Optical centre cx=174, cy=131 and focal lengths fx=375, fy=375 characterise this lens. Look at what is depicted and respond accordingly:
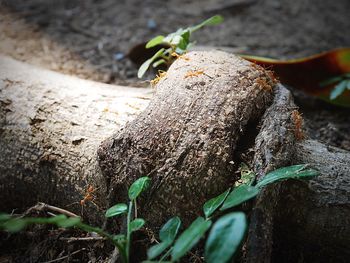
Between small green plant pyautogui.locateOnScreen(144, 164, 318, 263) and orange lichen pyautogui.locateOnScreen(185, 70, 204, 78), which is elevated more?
orange lichen pyautogui.locateOnScreen(185, 70, 204, 78)

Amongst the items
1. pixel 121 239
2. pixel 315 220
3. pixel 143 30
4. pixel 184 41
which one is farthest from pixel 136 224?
pixel 143 30

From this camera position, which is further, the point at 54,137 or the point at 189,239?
the point at 54,137

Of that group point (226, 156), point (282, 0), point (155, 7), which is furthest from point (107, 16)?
point (226, 156)

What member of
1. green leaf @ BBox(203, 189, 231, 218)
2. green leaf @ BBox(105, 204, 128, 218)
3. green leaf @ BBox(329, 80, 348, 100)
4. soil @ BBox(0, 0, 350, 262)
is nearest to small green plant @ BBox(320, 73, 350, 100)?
green leaf @ BBox(329, 80, 348, 100)

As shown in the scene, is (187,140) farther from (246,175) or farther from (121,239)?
(121,239)

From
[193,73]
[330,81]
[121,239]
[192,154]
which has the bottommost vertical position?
[330,81]

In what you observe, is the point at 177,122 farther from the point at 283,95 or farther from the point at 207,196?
the point at 283,95

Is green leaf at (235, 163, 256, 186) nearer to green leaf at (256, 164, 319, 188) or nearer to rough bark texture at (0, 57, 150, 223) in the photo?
green leaf at (256, 164, 319, 188)
